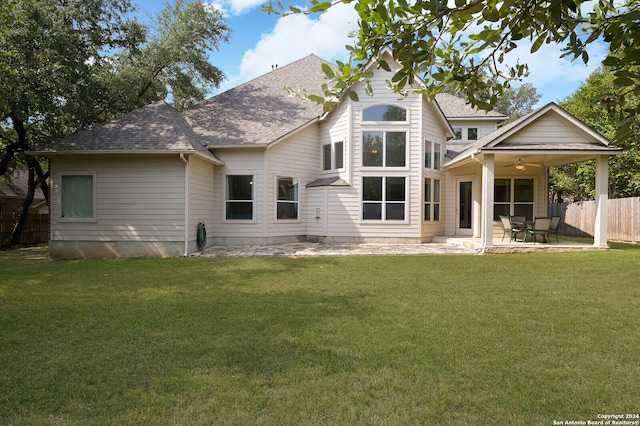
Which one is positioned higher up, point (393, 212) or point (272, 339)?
point (393, 212)

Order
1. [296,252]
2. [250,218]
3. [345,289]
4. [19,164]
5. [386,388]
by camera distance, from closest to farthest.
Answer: [386,388] → [345,289] → [296,252] → [250,218] → [19,164]

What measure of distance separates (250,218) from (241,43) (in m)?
10.1

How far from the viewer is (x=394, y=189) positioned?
48.2 feet

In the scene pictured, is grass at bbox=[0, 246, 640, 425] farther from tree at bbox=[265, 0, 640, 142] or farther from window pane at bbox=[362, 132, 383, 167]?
window pane at bbox=[362, 132, 383, 167]

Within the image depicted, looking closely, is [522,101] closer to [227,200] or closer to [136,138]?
[227,200]

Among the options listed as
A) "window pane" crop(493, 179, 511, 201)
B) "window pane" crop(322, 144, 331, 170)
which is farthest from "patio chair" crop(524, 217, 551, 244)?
"window pane" crop(322, 144, 331, 170)

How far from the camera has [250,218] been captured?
1433 centimetres

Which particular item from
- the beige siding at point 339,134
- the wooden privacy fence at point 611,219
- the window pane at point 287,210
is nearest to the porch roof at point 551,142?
the beige siding at point 339,134

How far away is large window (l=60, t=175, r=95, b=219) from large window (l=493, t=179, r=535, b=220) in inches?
583

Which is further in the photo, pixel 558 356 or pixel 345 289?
pixel 345 289

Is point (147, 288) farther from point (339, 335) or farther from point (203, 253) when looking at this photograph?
point (203, 253)

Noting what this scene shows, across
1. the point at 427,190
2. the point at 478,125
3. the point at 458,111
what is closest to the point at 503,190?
the point at 427,190

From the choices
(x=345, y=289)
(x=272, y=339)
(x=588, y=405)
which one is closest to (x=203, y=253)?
(x=345, y=289)

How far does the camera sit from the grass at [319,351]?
277 centimetres
